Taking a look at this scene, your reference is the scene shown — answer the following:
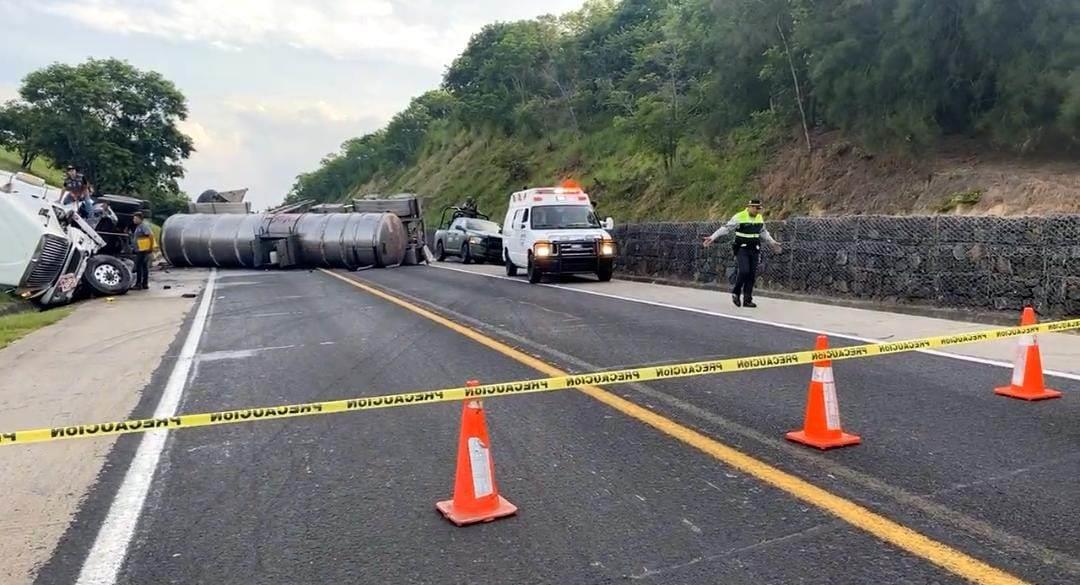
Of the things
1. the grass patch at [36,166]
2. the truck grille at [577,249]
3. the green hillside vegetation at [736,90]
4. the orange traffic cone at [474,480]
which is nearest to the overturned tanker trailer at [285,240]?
the green hillside vegetation at [736,90]

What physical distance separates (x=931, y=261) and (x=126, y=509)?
11527 mm

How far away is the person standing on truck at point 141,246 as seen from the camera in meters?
20.3

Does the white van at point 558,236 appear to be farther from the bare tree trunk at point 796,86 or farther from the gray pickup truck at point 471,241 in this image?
the gray pickup truck at point 471,241

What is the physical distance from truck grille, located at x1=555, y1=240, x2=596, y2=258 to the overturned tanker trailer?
1158 centimetres

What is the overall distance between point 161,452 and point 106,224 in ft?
55.8

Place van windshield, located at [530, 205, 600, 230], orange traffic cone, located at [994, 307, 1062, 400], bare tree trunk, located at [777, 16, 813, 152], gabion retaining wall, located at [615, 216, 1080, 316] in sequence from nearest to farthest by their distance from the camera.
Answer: orange traffic cone, located at [994, 307, 1062, 400], gabion retaining wall, located at [615, 216, 1080, 316], van windshield, located at [530, 205, 600, 230], bare tree trunk, located at [777, 16, 813, 152]

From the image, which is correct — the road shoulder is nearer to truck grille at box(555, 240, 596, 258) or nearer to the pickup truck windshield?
truck grille at box(555, 240, 596, 258)

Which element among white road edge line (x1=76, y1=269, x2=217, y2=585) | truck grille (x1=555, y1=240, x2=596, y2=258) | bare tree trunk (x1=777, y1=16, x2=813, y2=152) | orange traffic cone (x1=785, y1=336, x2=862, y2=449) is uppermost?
bare tree trunk (x1=777, y1=16, x2=813, y2=152)

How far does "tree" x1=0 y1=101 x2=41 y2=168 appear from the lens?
52469 millimetres

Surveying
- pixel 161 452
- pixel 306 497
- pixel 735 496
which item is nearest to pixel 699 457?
pixel 735 496

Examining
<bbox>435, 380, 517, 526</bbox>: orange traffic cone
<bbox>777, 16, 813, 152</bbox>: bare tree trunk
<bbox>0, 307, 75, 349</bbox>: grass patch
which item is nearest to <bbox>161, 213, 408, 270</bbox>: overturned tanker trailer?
<bbox>0, 307, 75, 349</bbox>: grass patch

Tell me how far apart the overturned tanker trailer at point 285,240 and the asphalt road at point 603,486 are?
2147cm

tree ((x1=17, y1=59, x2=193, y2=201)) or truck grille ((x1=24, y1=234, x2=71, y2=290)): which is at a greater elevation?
tree ((x1=17, y1=59, x2=193, y2=201))

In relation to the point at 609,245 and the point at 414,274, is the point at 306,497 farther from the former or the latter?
the point at 414,274
